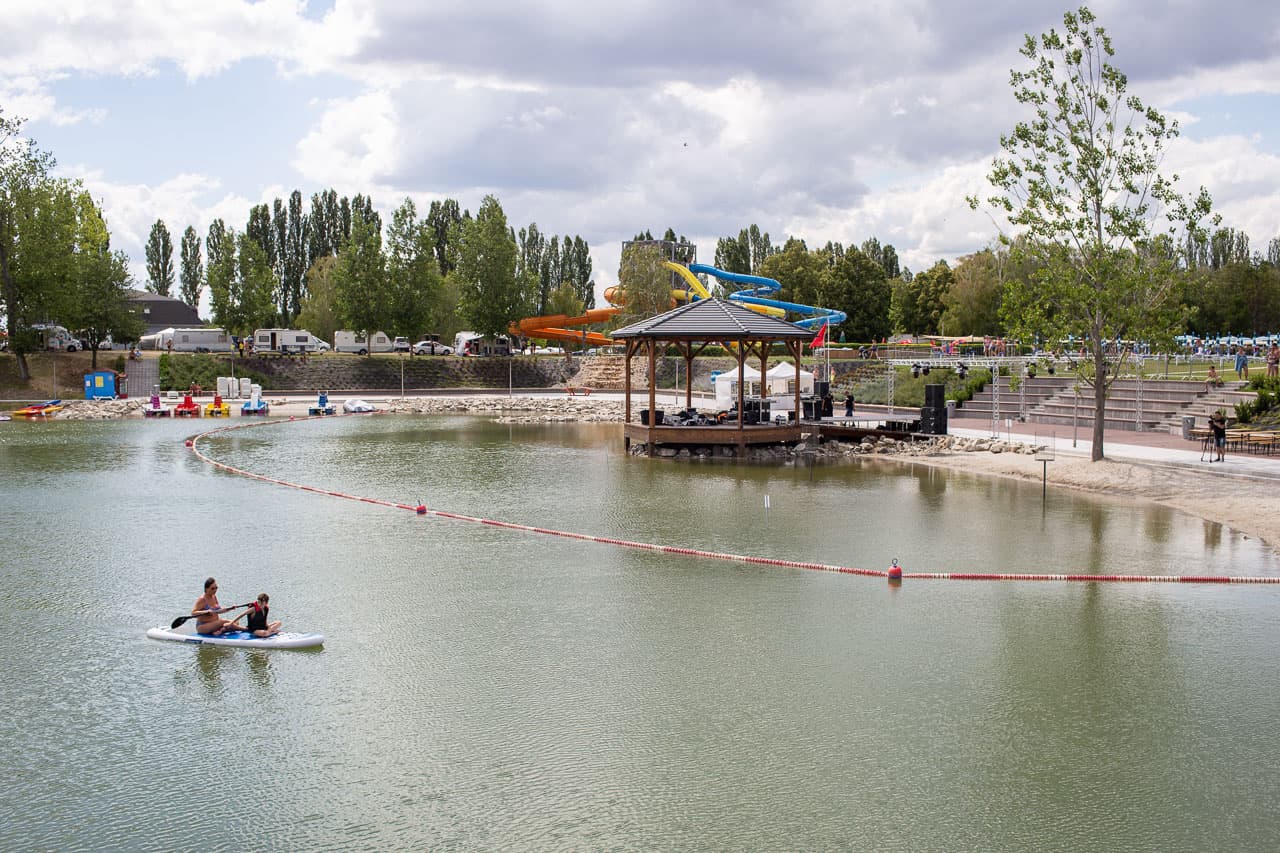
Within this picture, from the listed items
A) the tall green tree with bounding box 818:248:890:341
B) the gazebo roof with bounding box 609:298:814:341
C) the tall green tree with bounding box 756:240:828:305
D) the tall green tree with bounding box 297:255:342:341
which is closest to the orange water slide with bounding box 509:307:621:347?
the tall green tree with bounding box 297:255:342:341

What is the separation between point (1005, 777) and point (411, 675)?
23.0ft

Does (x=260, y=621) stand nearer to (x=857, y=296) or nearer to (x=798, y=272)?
(x=857, y=296)

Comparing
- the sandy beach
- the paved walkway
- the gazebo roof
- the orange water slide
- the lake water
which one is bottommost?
the lake water

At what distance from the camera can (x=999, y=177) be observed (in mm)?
30281

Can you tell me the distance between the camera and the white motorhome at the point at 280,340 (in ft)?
251

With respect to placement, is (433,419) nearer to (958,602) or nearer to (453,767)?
(958,602)

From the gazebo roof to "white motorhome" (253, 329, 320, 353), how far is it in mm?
45930

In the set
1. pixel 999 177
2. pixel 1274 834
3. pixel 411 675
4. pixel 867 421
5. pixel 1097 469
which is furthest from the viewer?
pixel 867 421

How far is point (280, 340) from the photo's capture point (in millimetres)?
76750

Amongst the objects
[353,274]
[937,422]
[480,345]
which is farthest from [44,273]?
[937,422]

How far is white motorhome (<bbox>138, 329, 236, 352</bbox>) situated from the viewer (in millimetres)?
74375

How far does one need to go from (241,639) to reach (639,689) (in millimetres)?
5728

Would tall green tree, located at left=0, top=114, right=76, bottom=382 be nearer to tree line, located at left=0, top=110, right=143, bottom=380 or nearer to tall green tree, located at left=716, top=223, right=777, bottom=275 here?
tree line, located at left=0, top=110, right=143, bottom=380

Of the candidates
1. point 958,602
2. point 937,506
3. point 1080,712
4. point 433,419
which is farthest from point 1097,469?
point 433,419
